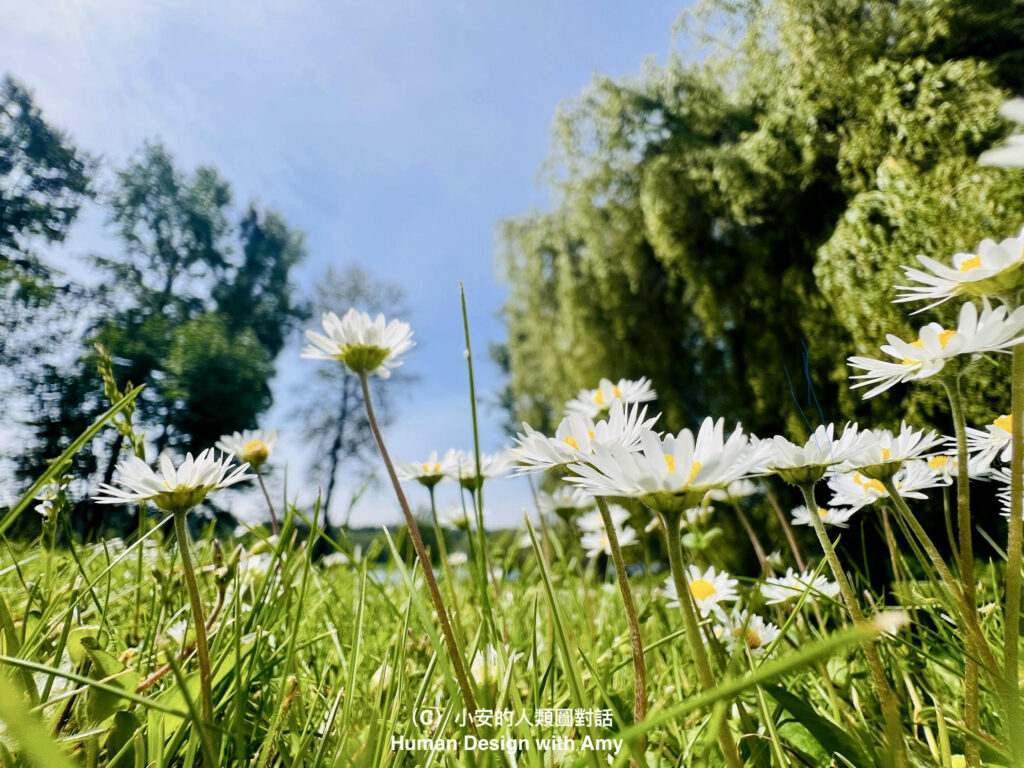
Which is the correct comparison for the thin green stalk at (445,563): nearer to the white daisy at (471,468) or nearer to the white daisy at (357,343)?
the white daisy at (471,468)

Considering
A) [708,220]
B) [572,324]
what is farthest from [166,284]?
[708,220]

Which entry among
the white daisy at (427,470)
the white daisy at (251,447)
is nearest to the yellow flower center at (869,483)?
the white daisy at (427,470)

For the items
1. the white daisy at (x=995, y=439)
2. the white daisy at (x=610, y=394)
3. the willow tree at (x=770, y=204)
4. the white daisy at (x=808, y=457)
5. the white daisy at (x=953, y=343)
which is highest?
the willow tree at (x=770, y=204)

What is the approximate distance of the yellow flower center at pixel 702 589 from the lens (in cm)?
55

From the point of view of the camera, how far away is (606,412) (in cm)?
74

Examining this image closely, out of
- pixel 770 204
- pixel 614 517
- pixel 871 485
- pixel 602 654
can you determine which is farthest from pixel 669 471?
pixel 770 204

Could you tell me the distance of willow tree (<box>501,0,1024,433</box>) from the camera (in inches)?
95.8

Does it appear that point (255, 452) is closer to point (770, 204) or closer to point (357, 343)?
point (357, 343)

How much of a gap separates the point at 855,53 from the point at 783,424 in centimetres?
233

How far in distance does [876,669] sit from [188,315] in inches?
300

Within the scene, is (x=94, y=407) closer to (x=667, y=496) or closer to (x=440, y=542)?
(x=440, y=542)

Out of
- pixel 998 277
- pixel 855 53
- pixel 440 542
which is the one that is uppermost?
pixel 855 53

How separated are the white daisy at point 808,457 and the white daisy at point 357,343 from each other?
1.18ft

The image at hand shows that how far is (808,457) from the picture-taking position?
0.34 meters
